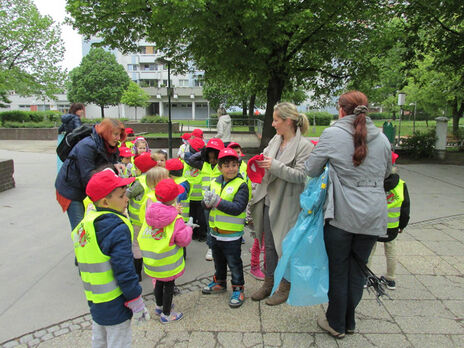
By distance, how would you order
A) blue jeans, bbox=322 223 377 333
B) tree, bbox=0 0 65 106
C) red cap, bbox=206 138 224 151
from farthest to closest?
1. tree, bbox=0 0 65 106
2. red cap, bbox=206 138 224 151
3. blue jeans, bbox=322 223 377 333

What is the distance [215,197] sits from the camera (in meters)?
3.07

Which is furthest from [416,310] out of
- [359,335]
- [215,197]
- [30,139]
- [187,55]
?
[30,139]

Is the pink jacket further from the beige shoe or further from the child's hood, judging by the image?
the beige shoe

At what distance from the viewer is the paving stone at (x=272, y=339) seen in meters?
2.70

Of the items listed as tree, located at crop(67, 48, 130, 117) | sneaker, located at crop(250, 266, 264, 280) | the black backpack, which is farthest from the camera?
tree, located at crop(67, 48, 130, 117)

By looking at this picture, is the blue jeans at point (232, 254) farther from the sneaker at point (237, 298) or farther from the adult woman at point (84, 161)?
the adult woman at point (84, 161)

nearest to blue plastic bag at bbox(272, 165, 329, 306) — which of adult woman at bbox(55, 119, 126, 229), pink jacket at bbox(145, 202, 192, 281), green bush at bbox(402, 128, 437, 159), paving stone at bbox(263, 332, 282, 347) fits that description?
paving stone at bbox(263, 332, 282, 347)

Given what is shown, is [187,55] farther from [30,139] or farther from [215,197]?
[30,139]

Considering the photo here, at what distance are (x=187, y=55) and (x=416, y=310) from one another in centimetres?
1219

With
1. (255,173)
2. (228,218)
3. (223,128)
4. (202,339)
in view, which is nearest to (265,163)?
(255,173)

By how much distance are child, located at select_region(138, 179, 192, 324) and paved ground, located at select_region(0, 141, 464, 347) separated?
52cm

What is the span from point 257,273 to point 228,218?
102 centimetres

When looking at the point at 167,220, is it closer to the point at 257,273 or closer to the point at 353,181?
the point at 353,181

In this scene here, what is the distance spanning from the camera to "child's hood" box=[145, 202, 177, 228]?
2.71 metres
